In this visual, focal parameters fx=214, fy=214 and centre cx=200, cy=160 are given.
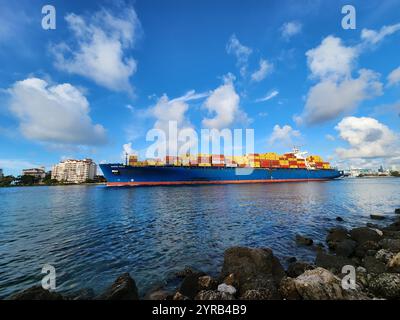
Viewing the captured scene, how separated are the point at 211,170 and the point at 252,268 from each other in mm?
62105

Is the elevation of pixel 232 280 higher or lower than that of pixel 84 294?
higher

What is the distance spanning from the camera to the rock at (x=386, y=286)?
559 cm

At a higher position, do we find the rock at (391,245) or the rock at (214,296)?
the rock at (214,296)

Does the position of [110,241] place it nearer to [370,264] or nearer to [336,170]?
[370,264]

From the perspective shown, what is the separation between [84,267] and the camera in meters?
9.07

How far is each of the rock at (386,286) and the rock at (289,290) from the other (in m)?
2.28

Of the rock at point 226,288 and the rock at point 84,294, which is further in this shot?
the rock at point 84,294

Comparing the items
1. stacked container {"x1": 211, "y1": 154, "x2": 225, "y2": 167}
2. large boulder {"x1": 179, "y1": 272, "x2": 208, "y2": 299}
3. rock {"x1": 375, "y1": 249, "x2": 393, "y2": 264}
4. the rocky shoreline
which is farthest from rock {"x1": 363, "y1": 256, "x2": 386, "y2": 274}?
stacked container {"x1": 211, "y1": 154, "x2": 225, "y2": 167}

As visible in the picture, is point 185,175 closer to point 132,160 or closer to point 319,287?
point 132,160

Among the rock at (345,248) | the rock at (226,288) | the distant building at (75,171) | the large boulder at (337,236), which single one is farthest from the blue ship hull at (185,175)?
the distant building at (75,171)

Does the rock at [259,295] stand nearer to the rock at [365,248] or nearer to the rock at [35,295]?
the rock at [35,295]

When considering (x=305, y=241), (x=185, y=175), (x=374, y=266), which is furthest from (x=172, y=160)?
→ (x=374, y=266)

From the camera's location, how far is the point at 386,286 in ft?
18.9
